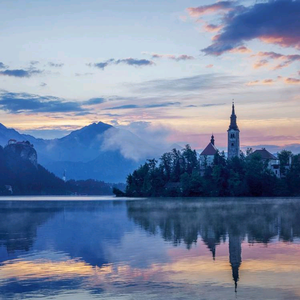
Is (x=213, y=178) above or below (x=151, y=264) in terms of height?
above

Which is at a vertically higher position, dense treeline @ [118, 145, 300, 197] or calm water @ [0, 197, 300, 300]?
dense treeline @ [118, 145, 300, 197]

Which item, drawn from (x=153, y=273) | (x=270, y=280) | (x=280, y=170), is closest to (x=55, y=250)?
(x=153, y=273)

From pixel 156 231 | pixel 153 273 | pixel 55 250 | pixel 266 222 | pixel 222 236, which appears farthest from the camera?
pixel 266 222

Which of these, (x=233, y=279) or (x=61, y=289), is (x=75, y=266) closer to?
(x=61, y=289)

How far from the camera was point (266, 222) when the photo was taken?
2329 inches

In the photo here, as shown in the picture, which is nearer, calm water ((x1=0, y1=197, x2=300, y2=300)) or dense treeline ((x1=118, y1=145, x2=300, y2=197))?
calm water ((x1=0, y1=197, x2=300, y2=300))

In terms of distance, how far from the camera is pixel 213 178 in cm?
16538

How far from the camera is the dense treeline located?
531 feet

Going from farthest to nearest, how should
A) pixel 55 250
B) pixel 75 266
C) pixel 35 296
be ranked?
pixel 55 250, pixel 75 266, pixel 35 296

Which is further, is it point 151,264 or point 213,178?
point 213,178

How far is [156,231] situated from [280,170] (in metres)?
142

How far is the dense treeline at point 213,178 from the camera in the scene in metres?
162

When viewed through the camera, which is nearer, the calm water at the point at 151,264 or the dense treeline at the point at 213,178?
the calm water at the point at 151,264

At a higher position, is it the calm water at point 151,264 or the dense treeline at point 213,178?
the dense treeline at point 213,178
